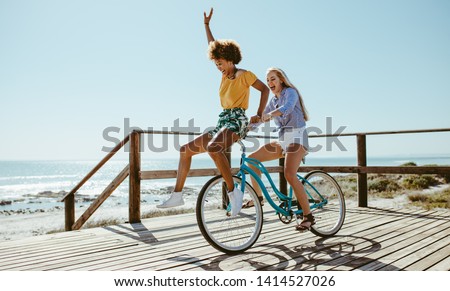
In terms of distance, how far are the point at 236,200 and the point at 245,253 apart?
49cm

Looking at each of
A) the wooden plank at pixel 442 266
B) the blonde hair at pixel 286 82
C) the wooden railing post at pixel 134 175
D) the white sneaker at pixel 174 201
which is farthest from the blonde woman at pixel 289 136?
the wooden railing post at pixel 134 175

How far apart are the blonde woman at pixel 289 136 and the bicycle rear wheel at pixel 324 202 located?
1.38ft

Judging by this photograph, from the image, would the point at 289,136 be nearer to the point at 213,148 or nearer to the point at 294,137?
the point at 294,137

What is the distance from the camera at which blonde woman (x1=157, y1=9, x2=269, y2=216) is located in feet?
9.80

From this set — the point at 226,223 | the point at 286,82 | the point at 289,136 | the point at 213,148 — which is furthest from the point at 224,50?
the point at 226,223

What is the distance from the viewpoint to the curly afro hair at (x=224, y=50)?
121 inches

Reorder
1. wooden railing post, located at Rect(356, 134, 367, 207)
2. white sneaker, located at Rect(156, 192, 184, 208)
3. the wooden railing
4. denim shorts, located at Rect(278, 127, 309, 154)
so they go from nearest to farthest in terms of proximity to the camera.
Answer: white sneaker, located at Rect(156, 192, 184, 208)
denim shorts, located at Rect(278, 127, 309, 154)
the wooden railing
wooden railing post, located at Rect(356, 134, 367, 207)

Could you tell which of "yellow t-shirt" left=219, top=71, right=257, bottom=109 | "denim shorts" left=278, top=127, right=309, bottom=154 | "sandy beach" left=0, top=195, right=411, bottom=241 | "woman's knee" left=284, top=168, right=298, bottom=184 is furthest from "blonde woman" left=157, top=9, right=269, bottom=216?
"sandy beach" left=0, top=195, right=411, bottom=241

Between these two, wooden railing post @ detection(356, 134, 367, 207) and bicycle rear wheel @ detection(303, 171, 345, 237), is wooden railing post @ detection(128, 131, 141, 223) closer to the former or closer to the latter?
bicycle rear wheel @ detection(303, 171, 345, 237)

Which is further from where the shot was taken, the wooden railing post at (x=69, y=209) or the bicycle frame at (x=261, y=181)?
the wooden railing post at (x=69, y=209)

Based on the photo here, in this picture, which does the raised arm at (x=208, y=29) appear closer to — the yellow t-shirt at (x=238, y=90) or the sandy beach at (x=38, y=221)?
the yellow t-shirt at (x=238, y=90)

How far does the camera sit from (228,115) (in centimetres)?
311

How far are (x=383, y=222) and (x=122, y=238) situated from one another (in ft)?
10.7
